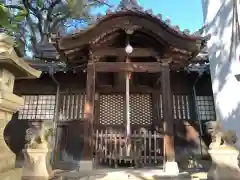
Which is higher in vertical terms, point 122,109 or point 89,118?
point 122,109

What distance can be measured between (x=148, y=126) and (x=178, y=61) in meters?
2.93

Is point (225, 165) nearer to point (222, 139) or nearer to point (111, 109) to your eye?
point (222, 139)

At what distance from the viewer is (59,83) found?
8.48 meters

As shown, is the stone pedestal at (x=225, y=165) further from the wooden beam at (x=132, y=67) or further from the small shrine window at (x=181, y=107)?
the small shrine window at (x=181, y=107)

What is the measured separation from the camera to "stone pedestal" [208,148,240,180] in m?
4.29

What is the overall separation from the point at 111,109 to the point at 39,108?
3.32m

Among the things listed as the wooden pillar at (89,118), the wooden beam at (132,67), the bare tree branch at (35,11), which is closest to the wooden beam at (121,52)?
the wooden beam at (132,67)

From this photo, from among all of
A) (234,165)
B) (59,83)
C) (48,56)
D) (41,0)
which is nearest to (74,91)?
(59,83)

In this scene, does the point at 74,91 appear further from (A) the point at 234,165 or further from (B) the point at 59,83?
(A) the point at 234,165

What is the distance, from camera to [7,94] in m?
3.03

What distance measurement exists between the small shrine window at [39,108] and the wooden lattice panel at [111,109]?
2289 millimetres

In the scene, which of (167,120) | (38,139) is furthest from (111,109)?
(38,139)

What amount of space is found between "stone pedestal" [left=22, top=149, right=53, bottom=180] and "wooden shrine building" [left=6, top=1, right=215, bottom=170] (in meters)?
1.45

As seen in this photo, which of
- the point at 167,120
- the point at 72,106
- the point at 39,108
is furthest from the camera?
the point at 39,108
